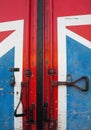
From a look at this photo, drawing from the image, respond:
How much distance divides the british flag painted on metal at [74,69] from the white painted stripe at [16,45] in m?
0.39

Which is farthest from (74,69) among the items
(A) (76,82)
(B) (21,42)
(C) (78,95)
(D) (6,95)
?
(D) (6,95)

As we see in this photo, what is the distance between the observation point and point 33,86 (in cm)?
249

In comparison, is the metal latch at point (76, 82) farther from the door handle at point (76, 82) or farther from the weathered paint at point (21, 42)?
the weathered paint at point (21, 42)

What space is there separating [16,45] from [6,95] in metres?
0.49

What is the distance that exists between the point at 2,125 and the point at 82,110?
2.64 feet

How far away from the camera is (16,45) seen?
8.60 ft

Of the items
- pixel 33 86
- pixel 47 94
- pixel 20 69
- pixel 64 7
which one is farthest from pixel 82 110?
pixel 64 7

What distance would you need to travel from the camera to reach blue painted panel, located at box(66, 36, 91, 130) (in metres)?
2.33

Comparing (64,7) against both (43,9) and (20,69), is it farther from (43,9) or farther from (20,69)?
(20,69)

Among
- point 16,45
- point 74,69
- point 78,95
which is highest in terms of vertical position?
point 16,45

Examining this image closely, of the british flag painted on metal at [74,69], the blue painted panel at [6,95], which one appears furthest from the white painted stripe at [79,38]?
the blue painted panel at [6,95]

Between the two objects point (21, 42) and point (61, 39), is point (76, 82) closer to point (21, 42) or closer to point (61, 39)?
point (61, 39)

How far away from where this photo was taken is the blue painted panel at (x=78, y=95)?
2.33m

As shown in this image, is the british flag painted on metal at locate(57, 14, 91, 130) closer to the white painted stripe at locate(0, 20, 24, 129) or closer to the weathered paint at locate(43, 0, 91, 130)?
the weathered paint at locate(43, 0, 91, 130)
